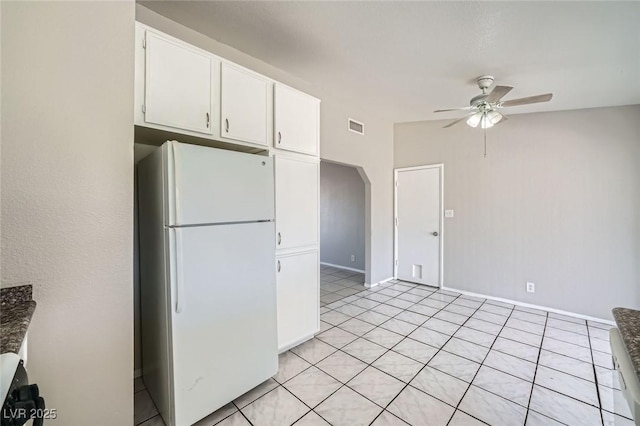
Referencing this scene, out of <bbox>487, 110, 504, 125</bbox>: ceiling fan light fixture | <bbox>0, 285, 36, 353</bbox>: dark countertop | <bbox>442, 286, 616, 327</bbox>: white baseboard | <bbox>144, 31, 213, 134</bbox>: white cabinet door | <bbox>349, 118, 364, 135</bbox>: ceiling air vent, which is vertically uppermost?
<bbox>349, 118, 364, 135</bbox>: ceiling air vent

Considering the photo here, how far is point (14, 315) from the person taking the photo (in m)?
0.99

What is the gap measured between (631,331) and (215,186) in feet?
6.55

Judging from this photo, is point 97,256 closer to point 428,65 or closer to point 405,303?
point 428,65

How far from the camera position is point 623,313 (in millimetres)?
1114

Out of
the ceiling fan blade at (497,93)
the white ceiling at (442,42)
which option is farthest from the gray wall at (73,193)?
the ceiling fan blade at (497,93)

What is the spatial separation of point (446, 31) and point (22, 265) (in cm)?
288

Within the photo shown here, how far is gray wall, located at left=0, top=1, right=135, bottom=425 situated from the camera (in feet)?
3.61

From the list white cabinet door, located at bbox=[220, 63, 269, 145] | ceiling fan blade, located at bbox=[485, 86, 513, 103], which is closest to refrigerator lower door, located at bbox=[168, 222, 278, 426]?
white cabinet door, located at bbox=[220, 63, 269, 145]

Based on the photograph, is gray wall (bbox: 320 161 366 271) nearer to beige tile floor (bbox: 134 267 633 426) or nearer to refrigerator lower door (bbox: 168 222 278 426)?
beige tile floor (bbox: 134 267 633 426)

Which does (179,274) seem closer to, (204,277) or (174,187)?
(204,277)

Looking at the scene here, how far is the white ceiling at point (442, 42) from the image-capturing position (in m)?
1.79

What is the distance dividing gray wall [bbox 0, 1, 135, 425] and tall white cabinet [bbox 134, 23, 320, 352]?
259mm

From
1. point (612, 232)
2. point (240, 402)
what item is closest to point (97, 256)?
point (240, 402)

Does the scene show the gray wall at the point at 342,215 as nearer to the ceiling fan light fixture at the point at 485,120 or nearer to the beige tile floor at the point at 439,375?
the beige tile floor at the point at 439,375
